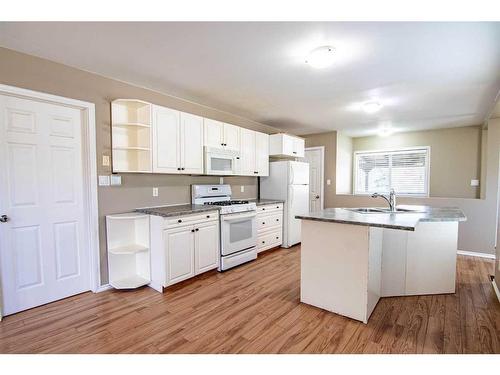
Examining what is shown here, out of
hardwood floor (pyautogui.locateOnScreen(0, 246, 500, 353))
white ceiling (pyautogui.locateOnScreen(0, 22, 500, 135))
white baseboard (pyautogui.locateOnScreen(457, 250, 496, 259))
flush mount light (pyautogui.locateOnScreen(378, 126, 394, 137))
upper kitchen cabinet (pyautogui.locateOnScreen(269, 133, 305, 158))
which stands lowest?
white baseboard (pyautogui.locateOnScreen(457, 250, 496, 259))

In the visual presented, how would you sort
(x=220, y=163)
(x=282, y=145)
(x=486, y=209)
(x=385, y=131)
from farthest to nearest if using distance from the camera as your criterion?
1. (x=385, y=131)
2. (x=282, y=145)
3. (x=486, y=209)
4. (x=220, y=163)

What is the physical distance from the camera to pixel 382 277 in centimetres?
264

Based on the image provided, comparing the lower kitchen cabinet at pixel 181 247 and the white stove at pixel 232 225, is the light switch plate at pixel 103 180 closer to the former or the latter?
the lower kitchen cabinet at pixel 181 247

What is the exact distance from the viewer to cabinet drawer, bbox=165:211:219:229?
9.22 feet

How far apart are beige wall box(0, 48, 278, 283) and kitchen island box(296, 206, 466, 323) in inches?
75.8

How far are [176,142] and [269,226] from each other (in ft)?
6.92

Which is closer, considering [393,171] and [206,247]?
[206,247]

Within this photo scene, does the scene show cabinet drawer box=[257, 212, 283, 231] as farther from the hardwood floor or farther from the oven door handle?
the hardwood floor

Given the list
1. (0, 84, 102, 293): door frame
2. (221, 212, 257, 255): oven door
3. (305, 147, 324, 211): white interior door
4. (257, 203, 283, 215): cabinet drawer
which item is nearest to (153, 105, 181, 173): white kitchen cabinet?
(0, 84, 102, 293): door frame

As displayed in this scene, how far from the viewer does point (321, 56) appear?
2143mm

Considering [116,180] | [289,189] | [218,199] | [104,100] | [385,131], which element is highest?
[385,131]

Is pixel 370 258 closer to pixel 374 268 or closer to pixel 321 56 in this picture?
pixel 374 268

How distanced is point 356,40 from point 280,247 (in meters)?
3.55

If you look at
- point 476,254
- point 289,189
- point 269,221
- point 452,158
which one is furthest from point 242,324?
point 452,158
